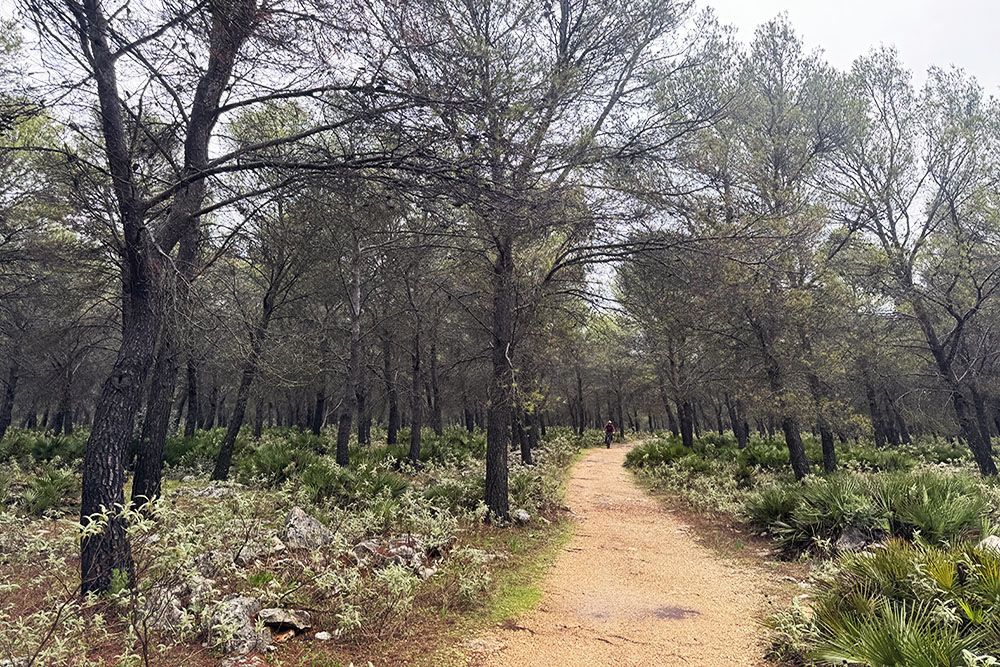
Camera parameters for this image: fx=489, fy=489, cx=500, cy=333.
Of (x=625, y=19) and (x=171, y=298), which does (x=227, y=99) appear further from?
(x=625, y=19)

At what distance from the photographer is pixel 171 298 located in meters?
5.09

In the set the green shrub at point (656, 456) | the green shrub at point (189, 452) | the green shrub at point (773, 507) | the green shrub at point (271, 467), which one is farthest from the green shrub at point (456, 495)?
the green shrub at point (656, 456)

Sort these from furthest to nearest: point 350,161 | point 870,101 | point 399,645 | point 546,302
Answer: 1. point 870,101
2. point 546,302
3. point 350,161
4. point 399,645

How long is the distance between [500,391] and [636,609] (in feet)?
13.3

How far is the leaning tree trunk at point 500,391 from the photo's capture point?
8.49 metres

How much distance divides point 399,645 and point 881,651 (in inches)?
139

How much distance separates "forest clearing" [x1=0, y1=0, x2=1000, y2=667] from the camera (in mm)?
4117

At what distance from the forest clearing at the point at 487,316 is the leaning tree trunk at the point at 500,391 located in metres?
0.06

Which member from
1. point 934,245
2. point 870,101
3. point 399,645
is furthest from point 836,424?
point 399,645

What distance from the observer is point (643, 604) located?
5.39m

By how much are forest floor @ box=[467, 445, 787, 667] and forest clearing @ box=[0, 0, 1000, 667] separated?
0.16 feet

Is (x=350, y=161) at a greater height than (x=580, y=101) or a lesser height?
lesser

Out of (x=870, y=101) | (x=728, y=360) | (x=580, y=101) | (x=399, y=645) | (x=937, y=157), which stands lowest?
(x=399, y=645)

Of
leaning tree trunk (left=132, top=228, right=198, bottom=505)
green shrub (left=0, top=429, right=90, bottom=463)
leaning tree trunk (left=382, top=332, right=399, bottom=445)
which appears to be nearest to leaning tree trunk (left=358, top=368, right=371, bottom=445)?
leaning tree trunk (left=382, top=332, right=399, bottom=445)
